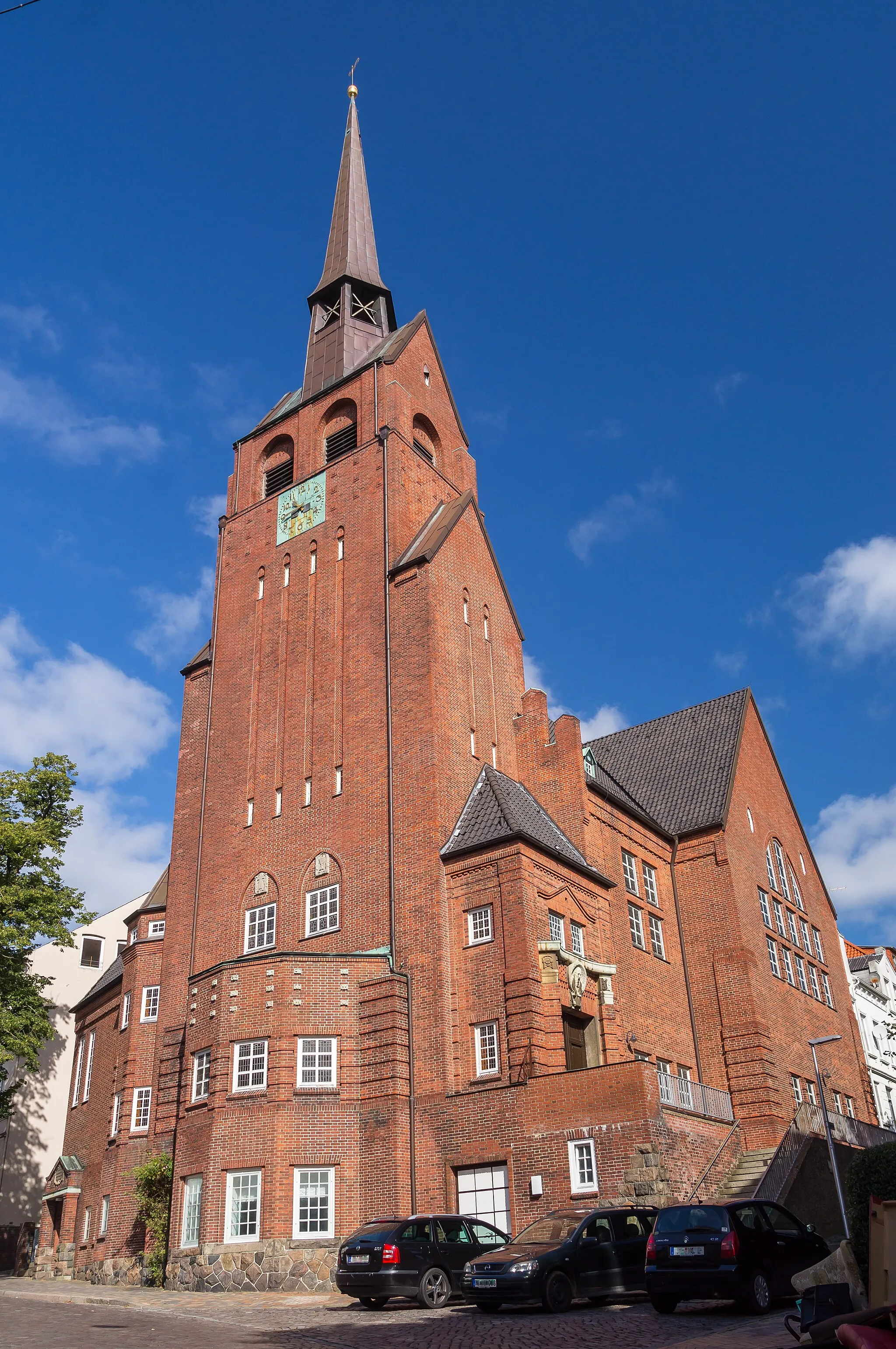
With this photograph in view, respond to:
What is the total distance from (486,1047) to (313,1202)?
5.05m

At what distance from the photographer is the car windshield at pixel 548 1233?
56.1ft

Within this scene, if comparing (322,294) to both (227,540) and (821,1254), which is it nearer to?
(227,540)

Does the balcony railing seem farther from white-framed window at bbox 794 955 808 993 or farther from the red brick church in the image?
white-framed window at bbox 794 955 808 993

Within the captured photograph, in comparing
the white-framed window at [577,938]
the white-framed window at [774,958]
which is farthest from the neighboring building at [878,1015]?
the white-framed window at [577,938]

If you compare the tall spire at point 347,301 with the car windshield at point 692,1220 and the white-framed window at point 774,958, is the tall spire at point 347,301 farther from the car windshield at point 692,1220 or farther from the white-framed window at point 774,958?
the car windshield at point 692,1220

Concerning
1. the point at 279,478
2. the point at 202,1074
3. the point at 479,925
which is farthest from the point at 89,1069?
the point at 279,478

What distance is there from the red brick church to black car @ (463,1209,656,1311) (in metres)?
4.45

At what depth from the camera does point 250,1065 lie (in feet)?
85.0

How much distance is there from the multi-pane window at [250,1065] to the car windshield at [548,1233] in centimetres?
925

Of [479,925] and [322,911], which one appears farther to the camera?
[322,911]

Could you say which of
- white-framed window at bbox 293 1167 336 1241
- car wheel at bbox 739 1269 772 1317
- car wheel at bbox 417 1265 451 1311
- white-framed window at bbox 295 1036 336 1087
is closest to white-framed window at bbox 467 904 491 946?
white-framed window at bbox 295 1036 336 1087

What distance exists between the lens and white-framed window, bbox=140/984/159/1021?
33531 millimetres

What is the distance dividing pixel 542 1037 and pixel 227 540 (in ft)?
69.0

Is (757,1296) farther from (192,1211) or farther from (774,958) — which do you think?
(774,958)
